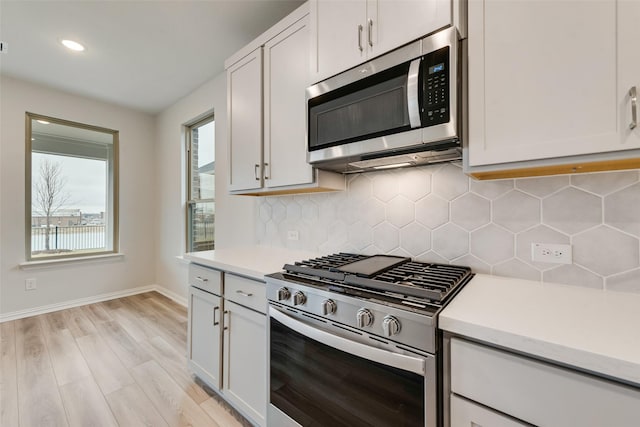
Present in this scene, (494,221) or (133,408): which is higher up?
(494,221)

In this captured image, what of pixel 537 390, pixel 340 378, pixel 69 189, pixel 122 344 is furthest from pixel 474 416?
pixel 69 189

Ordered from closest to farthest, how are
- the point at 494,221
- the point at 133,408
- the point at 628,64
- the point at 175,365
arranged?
the point at 628,64 < the point at 494,221 < the point at 133,408 < the point at 175,365

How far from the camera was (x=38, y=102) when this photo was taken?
3.21 m

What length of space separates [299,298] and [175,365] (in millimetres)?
1699

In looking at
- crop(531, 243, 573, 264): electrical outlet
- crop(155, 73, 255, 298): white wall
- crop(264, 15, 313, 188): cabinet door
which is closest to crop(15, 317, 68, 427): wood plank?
crop(155, 73, 255, 298): white wall

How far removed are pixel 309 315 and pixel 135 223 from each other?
13.1 ft

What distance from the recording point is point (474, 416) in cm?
76

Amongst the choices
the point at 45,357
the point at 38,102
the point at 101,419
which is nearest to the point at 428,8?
the point at 101,419

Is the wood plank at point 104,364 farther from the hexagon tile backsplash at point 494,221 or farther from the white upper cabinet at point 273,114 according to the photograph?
the hexagon tile backsplash at point 494,221

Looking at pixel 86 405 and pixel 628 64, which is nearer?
pixel 628 64

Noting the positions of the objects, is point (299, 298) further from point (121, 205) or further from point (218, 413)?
point (121, 205)

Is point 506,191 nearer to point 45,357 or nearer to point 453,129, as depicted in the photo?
point 453,129

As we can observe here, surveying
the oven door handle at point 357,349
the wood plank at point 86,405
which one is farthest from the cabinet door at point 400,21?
the wood plank at point 86,405

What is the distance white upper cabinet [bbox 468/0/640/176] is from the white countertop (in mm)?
459
